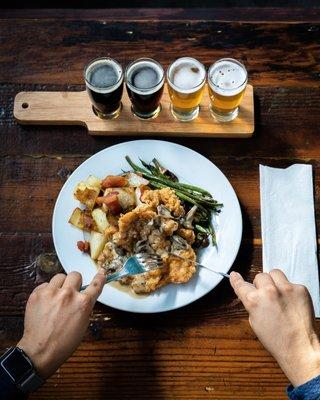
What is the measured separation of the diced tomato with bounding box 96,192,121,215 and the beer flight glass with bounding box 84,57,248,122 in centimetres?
42

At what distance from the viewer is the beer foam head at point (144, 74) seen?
2172 millimetres

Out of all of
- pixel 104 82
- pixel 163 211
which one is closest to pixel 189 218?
pixel 163 211

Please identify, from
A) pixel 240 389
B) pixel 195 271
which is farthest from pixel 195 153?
pixel 240 389

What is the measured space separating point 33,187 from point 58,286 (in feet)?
2.10

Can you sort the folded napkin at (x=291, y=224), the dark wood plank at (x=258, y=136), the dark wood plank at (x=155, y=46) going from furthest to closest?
the dark wood plank at (x=155, y=46) → the dark wood plank at (x=258, y=136) → the folded napkin at (x=291, y=224)

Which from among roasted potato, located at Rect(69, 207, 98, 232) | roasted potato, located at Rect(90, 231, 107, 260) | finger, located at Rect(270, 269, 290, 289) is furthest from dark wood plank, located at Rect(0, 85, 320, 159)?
finger, located at Rect(270, 269, 290, 289)

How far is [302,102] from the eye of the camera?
2.39m

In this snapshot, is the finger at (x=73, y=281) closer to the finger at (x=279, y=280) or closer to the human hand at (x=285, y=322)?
the human hand at (x=285, y=322)

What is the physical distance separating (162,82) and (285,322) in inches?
42.4

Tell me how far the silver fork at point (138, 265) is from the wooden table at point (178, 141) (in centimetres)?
22

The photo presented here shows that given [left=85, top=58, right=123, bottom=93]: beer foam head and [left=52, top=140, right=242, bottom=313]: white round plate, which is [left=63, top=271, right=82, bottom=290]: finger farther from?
[left=85, top=58, right=123, bottom=93]: beer foam head

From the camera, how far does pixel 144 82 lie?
7.15 feet

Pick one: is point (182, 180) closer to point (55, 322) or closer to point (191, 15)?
point (55, 322)

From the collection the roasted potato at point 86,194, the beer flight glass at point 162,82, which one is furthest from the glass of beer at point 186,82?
the roasted potato at point 86,194
